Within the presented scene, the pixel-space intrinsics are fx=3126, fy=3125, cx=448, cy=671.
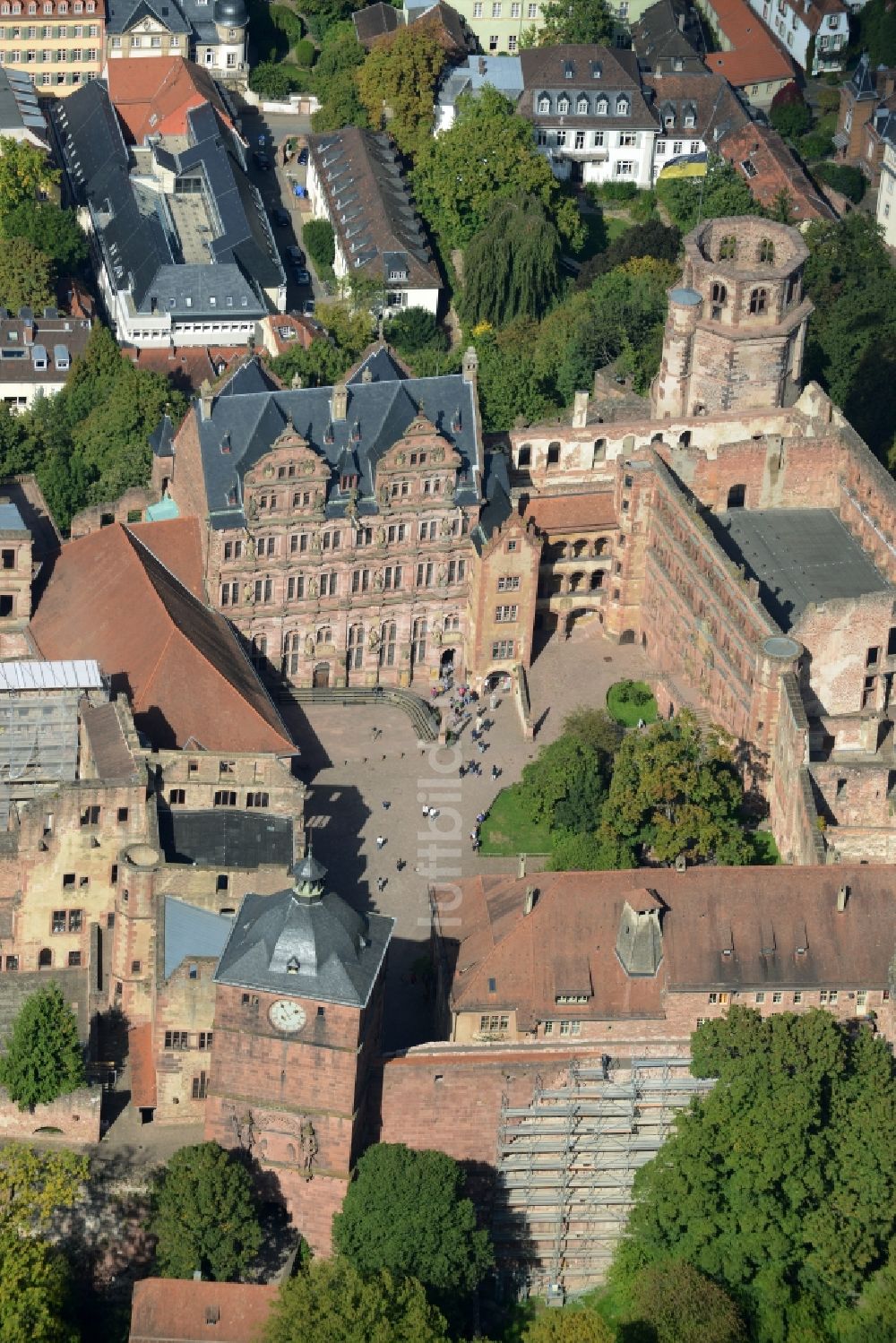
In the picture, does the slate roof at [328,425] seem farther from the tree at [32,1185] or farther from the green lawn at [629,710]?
the tree at [32,1185]

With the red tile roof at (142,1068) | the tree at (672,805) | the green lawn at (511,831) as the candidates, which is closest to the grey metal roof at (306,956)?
the red tile roof at (142,1068)

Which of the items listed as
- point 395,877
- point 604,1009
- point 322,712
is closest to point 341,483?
point 322,712

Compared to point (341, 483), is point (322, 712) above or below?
below

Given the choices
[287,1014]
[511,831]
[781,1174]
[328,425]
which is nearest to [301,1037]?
[287,1014]

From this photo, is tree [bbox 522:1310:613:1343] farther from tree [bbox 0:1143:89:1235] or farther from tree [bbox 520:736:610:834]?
tree [bbox 520:736:610:834]

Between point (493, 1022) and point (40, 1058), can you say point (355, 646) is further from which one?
point (40, 1058)

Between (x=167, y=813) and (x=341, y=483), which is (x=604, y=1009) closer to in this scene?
(x=167, y=813)
